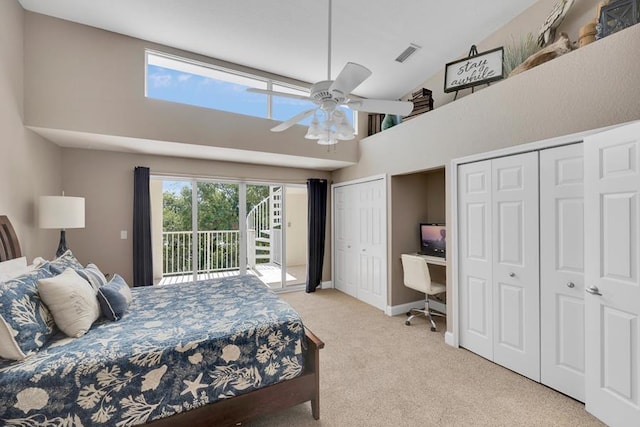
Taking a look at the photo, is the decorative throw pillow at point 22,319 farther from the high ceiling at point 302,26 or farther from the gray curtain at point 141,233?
the high ceiling at point 302,26

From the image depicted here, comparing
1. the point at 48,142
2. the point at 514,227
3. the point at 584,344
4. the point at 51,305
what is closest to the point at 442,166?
the point at 514,227

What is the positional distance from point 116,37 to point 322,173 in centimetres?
351

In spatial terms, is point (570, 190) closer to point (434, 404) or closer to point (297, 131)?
point (434, 404)

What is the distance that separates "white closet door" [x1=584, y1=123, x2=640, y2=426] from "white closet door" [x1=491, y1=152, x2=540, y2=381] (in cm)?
41

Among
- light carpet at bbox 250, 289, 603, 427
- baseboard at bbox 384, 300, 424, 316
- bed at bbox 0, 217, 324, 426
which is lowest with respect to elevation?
light carpet at bbox 250, 289, 603, 427

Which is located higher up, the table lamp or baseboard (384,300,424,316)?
the table lamp

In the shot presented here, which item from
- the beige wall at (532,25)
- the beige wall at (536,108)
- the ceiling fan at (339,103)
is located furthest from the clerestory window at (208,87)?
the beige wall at (532,25)

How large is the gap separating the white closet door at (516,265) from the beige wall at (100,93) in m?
3.18

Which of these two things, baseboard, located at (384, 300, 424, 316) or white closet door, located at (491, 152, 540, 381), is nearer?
white closet door, located at (491, 152, 540, 381)

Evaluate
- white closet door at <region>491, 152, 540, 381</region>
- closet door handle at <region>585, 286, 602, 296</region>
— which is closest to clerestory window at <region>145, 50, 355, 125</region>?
white closet door at <region>491, 152, 540, 381</region>

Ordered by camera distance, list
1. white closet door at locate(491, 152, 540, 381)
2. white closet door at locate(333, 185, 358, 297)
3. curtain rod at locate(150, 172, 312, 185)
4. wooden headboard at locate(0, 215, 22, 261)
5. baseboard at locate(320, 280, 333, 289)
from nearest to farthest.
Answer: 1. wooden headboard at locate(0, 215, 22, 261)
2. white closet door at locate(491, 152, 540, 381)
3. curtain rod at locate(150, 172, 312, 185)
4. white closet door at locate(333, 185, 358, 297)
5. baseboard at locate(320, 280, 333, 289)

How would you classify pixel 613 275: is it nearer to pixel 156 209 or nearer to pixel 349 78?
pixel 349 78

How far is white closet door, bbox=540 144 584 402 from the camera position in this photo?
81.8 inches

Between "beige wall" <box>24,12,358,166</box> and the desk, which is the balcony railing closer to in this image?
"beige wall" <box>24,12,358,166</box>
